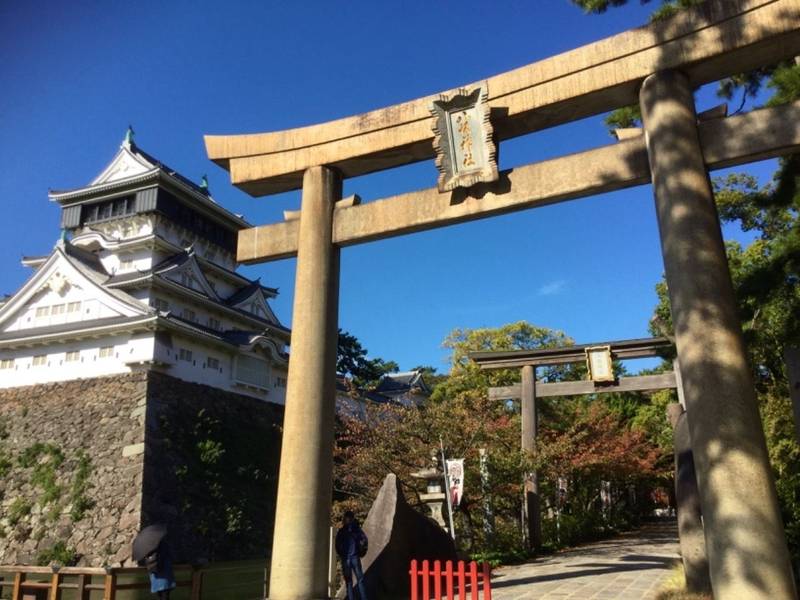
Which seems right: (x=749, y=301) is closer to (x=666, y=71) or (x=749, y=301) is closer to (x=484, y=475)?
(x=666, y=71)

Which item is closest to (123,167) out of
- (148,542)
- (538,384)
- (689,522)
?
(538,384)

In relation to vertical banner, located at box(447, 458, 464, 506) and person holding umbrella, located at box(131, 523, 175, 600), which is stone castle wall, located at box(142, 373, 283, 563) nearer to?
vertical banner, located at box(447, 458, 464, 506)

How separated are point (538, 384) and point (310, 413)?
1224 centimetres

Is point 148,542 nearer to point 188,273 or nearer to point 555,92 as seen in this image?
Result: point 555,92

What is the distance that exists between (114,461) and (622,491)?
2184 centimetres

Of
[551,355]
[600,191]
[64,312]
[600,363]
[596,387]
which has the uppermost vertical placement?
[64,312]

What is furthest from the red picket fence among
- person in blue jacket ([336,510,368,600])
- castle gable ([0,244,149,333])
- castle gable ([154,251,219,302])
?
castle gable ([154,251,219,302])

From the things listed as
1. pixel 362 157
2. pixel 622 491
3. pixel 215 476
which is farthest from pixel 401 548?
pixel 622 491

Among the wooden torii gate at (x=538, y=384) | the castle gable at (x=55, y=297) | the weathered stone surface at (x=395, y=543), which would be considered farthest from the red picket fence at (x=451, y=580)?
the castle gable at (x=55, y=297)

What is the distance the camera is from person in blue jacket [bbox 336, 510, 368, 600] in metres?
7.66

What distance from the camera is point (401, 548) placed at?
28.8 ft

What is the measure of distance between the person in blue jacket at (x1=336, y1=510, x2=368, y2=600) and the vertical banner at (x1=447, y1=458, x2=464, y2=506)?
4.20 metres

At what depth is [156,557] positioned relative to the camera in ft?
24.0

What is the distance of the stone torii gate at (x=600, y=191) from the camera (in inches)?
208
